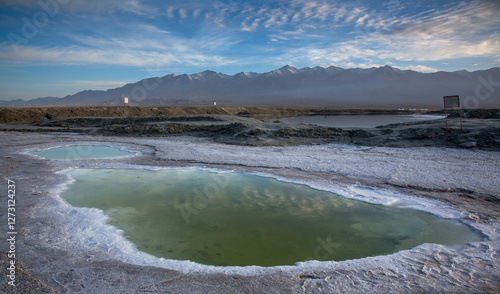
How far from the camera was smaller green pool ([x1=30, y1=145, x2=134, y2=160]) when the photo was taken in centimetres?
1063

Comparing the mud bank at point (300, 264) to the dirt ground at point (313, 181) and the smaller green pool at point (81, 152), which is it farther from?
the smaller green pool at point (81, 152)

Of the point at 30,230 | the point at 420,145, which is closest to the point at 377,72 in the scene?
the point at 420,145

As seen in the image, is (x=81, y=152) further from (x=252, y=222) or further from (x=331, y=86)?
(x=331, y=86)

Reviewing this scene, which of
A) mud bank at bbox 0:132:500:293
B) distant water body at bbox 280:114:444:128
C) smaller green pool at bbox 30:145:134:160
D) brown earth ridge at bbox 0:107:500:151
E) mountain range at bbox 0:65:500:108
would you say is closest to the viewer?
mud bank at bbox 0:132:500:293

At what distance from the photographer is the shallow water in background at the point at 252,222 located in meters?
4.10

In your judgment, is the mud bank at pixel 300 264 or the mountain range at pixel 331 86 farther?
the mountain range at pixel 331 86

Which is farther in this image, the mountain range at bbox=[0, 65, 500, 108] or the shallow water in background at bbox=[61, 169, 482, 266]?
the mountain range at bbox=[0, 65, 500, 108]

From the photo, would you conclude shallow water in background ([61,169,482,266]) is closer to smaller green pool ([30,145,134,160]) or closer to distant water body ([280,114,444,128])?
smaller green pool ([30,145,134,160])

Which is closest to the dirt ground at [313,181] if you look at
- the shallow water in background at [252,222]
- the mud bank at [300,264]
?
the mud bank at [300,264]

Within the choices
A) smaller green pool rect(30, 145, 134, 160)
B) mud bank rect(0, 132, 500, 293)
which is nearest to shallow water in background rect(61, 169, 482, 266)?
mud bank rect(0, 132, 500, 293)

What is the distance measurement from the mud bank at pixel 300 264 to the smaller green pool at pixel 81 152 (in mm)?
1312

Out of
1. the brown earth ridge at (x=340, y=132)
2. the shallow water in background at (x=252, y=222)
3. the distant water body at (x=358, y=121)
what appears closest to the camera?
the shallow water in background at (x=252, y=222)

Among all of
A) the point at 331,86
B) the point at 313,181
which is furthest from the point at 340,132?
the point at 331,86

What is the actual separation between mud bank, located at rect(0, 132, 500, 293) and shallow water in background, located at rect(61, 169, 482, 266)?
272 mm
